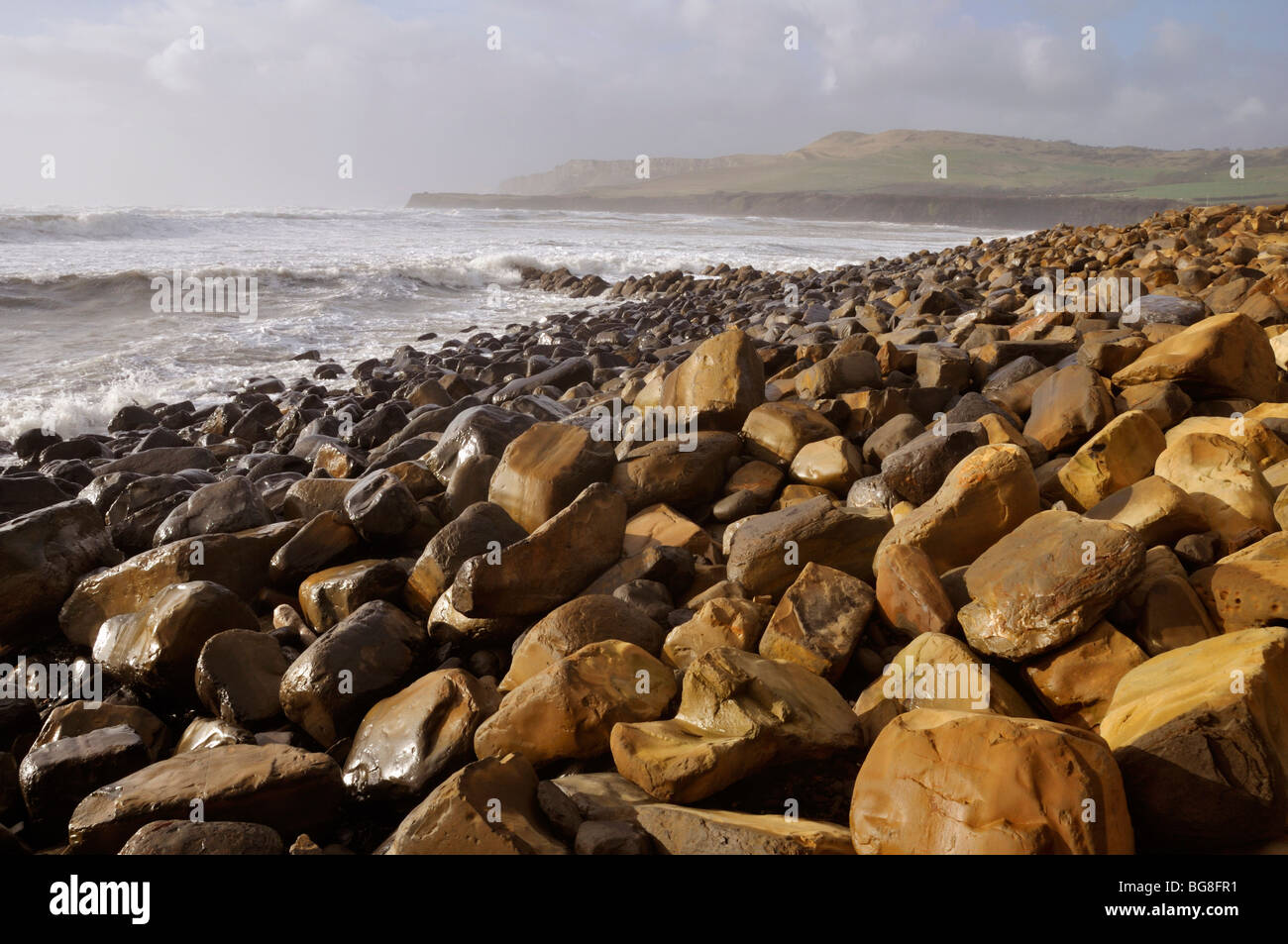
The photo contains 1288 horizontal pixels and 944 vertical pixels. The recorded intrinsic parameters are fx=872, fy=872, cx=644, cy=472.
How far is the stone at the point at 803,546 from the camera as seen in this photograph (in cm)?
305

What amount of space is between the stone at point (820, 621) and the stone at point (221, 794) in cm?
132

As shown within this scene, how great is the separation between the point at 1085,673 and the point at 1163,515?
2.42 ft

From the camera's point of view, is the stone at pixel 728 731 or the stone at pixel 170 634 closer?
the stone at pixel 728 731

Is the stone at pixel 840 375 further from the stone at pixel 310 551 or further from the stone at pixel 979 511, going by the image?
the stone at pixel 310 551

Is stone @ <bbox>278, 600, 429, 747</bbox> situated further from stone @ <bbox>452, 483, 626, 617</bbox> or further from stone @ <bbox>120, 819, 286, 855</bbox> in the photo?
stone @ <bbox>120, 819, 286, 855</bbox>

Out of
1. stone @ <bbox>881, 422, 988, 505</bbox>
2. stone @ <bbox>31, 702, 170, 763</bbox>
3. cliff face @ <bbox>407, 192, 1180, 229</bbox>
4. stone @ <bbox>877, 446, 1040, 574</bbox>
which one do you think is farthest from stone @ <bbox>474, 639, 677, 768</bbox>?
cliff face @ <bbox>407, 192, 1180, 229</bbox>

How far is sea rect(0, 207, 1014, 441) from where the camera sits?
948cm

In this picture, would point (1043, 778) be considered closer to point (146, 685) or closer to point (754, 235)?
point (146, 685)

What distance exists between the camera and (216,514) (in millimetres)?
3996

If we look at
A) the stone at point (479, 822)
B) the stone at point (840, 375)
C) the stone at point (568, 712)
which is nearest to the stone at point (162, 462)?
the stone at point (840, 375)

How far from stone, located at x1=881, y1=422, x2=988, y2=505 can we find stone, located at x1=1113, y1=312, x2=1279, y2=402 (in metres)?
0.96
